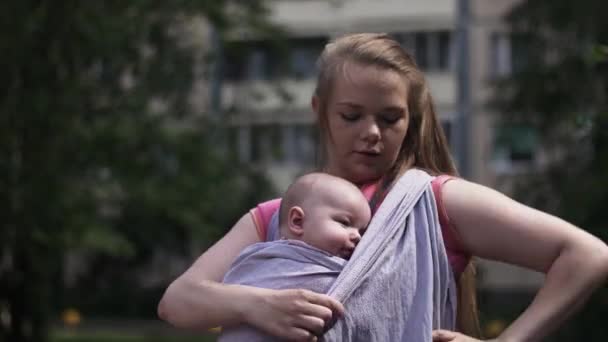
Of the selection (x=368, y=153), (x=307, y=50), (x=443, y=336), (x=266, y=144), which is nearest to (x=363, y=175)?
(x=368, y=153)

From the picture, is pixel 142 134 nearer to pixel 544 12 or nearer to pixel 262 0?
pixel 262 0

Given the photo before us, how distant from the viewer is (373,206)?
109 inches

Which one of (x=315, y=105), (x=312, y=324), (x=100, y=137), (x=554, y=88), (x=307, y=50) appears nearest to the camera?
(x=312, y=324)

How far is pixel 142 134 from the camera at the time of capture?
48.9 ft

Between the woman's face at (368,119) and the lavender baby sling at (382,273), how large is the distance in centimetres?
10

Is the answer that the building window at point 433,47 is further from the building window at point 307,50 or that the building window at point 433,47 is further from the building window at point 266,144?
the building window at point 266,144

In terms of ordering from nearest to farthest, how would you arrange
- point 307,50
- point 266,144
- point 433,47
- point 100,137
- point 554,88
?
point 100,137
point 554,88
point 266,144
point 307,50
point 433,47

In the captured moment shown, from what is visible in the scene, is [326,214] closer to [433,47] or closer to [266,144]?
[266,144]

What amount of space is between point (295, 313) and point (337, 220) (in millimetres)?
217

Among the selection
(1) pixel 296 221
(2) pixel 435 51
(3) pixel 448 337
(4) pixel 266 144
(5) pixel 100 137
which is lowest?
(2) pixel 435 51

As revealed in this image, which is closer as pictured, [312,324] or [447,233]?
[312,324]

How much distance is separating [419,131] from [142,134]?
40.0 feet

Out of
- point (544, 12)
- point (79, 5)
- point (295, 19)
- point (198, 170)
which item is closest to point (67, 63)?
point (79, 5)

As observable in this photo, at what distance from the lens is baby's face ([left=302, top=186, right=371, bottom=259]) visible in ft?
8.70
